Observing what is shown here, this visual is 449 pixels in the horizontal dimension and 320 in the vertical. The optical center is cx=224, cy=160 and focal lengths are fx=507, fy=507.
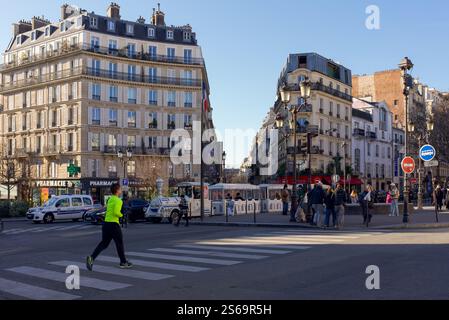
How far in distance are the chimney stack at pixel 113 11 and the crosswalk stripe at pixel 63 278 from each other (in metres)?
53.6

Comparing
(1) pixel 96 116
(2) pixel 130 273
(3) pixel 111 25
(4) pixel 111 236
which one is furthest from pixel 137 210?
(3) pixel 111 25

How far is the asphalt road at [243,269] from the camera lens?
7734 millimetres

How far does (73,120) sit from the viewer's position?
55656 mm

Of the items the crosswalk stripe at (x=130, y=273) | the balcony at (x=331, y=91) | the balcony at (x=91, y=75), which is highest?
the balcony at (x=91, y=75)

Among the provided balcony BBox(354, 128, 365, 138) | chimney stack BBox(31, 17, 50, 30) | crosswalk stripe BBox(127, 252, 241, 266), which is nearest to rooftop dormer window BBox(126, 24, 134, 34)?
chimney stack BBox(31, 17, 50, 30)

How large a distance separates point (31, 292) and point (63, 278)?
1273 millimetres

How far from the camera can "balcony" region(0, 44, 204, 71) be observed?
5581 cm

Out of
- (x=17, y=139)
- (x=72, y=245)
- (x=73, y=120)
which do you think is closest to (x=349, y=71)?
(x=73, y=120)

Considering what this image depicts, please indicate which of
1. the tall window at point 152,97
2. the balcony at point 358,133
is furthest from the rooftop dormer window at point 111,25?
the balcony at point 358,133

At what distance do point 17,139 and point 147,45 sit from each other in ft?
64.3

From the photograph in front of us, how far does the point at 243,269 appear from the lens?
32.9ft

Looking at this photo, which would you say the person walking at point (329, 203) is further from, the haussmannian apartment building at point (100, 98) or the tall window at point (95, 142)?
the tall window at point (95, 142)
